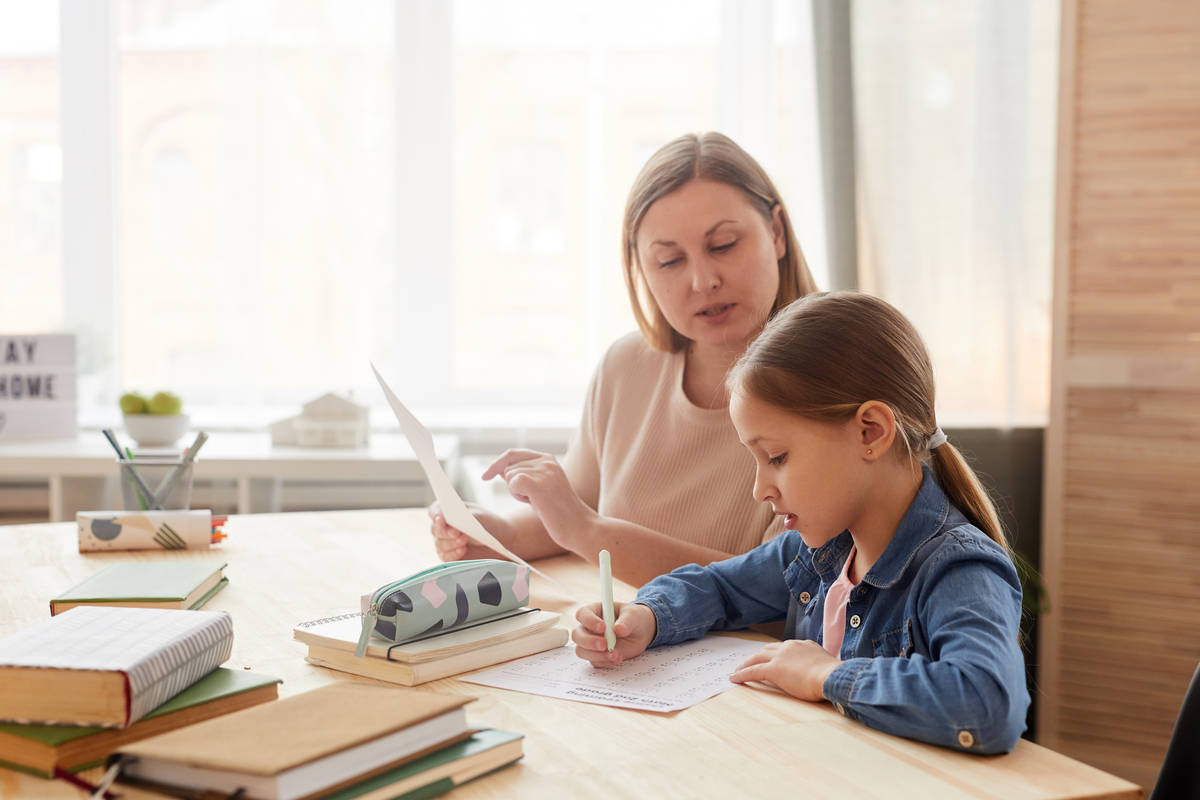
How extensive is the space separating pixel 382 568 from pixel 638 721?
63cm

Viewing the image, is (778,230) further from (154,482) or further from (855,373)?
(154,482)

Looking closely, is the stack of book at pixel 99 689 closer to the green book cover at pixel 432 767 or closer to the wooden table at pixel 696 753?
the wooden table at pixel 696 753

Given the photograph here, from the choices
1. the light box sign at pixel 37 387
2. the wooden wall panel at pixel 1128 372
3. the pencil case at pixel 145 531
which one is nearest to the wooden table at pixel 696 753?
the pencil case at pixel 145 531

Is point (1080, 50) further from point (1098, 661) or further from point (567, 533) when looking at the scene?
point (567, 533)

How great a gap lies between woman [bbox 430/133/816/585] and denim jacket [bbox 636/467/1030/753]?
183mm

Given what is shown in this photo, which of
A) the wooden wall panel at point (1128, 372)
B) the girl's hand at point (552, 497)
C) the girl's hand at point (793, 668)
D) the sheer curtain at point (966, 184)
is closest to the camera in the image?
the girl's hand at point (793, 668)

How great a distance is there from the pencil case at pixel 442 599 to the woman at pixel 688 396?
10.9 inches

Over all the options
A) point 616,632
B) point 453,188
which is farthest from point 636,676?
point 453,188

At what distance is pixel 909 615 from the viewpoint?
89 cm

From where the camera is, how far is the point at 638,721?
2.69 feet

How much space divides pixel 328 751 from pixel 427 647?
31 centimetres

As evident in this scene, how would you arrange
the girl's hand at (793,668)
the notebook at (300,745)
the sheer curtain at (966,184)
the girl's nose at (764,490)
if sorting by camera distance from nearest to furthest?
the notebook at (300,745)
the girl's hand at (793,668)
the girl's nose at (764,490)
the sheer curtain at (966,184)

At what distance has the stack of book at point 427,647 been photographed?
909mm

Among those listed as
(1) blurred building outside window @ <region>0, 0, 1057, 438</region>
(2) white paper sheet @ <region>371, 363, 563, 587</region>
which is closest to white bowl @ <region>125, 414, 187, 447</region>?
(1) blurred building outside window @ <region>0, 0, 1057, 438</region>
